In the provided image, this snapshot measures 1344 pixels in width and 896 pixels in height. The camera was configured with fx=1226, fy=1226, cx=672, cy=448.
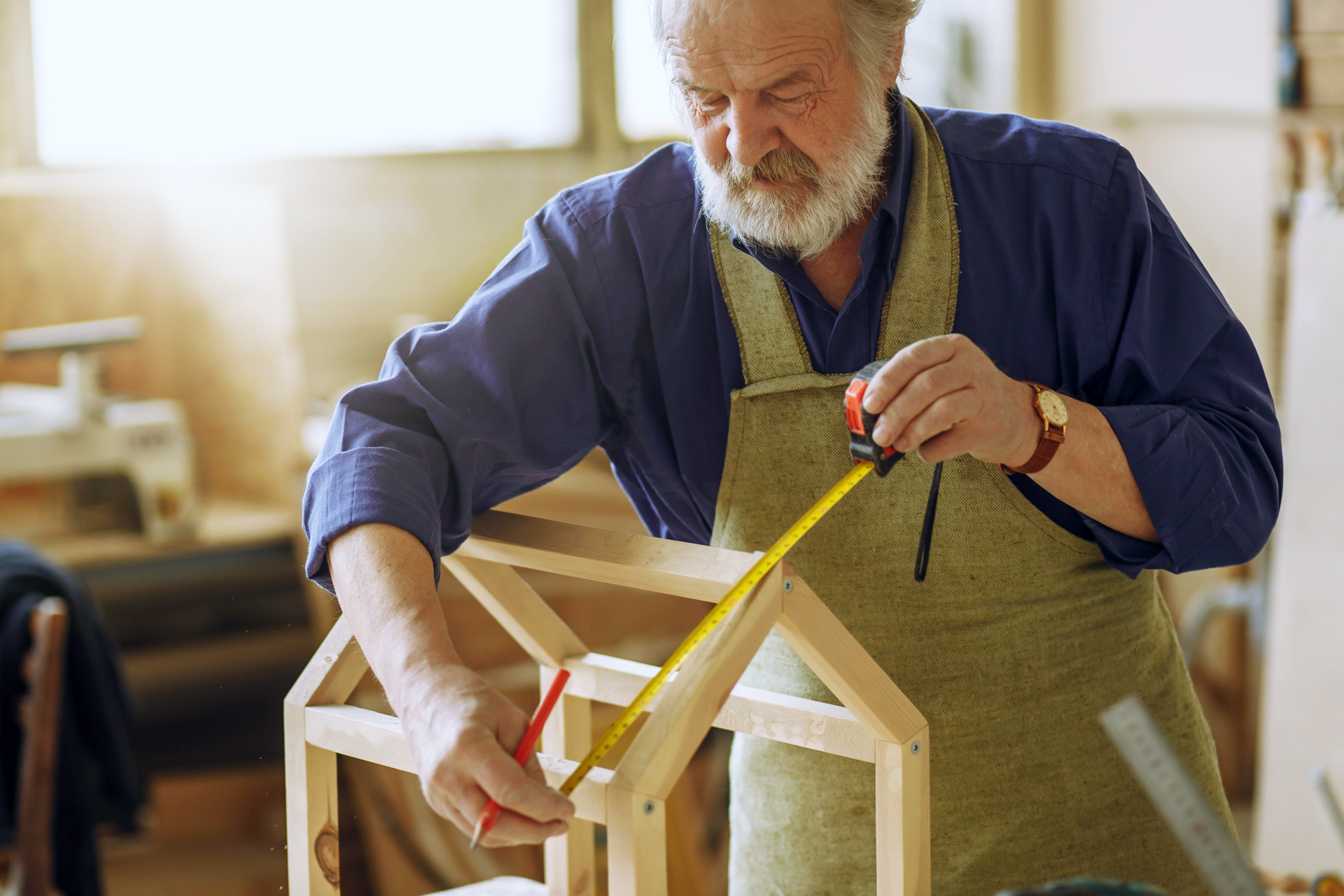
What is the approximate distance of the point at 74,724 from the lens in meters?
2.03

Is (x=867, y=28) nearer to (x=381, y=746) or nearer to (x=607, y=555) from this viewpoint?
(x=607, y=555)

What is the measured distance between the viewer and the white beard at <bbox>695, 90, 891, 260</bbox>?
109cm

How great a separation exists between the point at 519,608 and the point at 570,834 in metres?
0.21

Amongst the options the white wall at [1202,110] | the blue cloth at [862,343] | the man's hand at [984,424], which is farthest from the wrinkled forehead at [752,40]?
the white wall at [1202,110]

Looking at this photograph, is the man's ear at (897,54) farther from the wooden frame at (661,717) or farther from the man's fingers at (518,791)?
the man's fingers at (518,791)

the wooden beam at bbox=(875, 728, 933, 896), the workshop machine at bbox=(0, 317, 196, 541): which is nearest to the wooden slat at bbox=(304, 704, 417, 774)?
the wooden beam at bbox=(875, 728, 933, 896)

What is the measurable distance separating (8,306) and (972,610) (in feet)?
7.51

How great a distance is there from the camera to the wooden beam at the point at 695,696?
782mm

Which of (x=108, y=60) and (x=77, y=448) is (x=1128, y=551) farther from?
(x=108, y=60)

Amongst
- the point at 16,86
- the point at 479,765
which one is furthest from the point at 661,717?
the point at 16,86

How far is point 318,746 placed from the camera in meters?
0.98

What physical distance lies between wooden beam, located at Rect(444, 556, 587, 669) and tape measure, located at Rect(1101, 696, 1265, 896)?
0.62 meters

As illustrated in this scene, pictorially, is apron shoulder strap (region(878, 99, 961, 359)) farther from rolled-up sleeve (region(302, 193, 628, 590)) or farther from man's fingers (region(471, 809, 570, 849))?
man's fingers (region(471, 809, 570, 849))

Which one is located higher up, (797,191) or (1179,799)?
(797,191)
